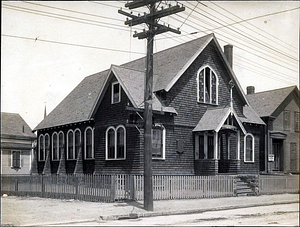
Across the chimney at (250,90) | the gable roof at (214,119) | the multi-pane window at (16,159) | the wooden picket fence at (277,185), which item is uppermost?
the chimney at (250,90)

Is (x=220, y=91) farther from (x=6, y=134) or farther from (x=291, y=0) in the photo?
(x=6, y=134)

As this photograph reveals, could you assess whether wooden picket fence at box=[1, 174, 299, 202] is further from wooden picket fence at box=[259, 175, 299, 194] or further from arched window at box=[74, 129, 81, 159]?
arched window at box=[74, 129, 81, 159]

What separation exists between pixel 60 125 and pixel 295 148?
22.7 metres

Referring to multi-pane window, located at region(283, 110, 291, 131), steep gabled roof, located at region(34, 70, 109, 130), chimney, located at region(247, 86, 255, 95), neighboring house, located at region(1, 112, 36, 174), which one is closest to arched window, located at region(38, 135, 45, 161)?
steep gabled roof, located at region(34, 70, 109, 130)

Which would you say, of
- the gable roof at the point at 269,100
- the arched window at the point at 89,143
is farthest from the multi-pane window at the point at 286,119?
the arched window at the point at 89,143

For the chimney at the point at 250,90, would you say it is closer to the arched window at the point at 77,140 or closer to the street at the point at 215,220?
the arched window at the point at 77,140

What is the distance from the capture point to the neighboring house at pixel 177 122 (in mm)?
24500

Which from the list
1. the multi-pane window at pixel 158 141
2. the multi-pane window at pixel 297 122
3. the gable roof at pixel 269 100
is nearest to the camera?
the multi-pane window at pixel 158 141

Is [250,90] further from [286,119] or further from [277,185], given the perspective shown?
[277,185]

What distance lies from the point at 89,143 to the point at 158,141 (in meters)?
6.76

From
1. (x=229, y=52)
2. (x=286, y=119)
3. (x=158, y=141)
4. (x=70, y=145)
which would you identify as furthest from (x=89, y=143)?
(x=286, y=119)

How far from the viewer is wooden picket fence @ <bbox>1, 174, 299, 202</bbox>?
19031 mm

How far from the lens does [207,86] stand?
27969 millimetres

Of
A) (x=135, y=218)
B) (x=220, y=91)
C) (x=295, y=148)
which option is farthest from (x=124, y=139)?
(x=295, y=148)
